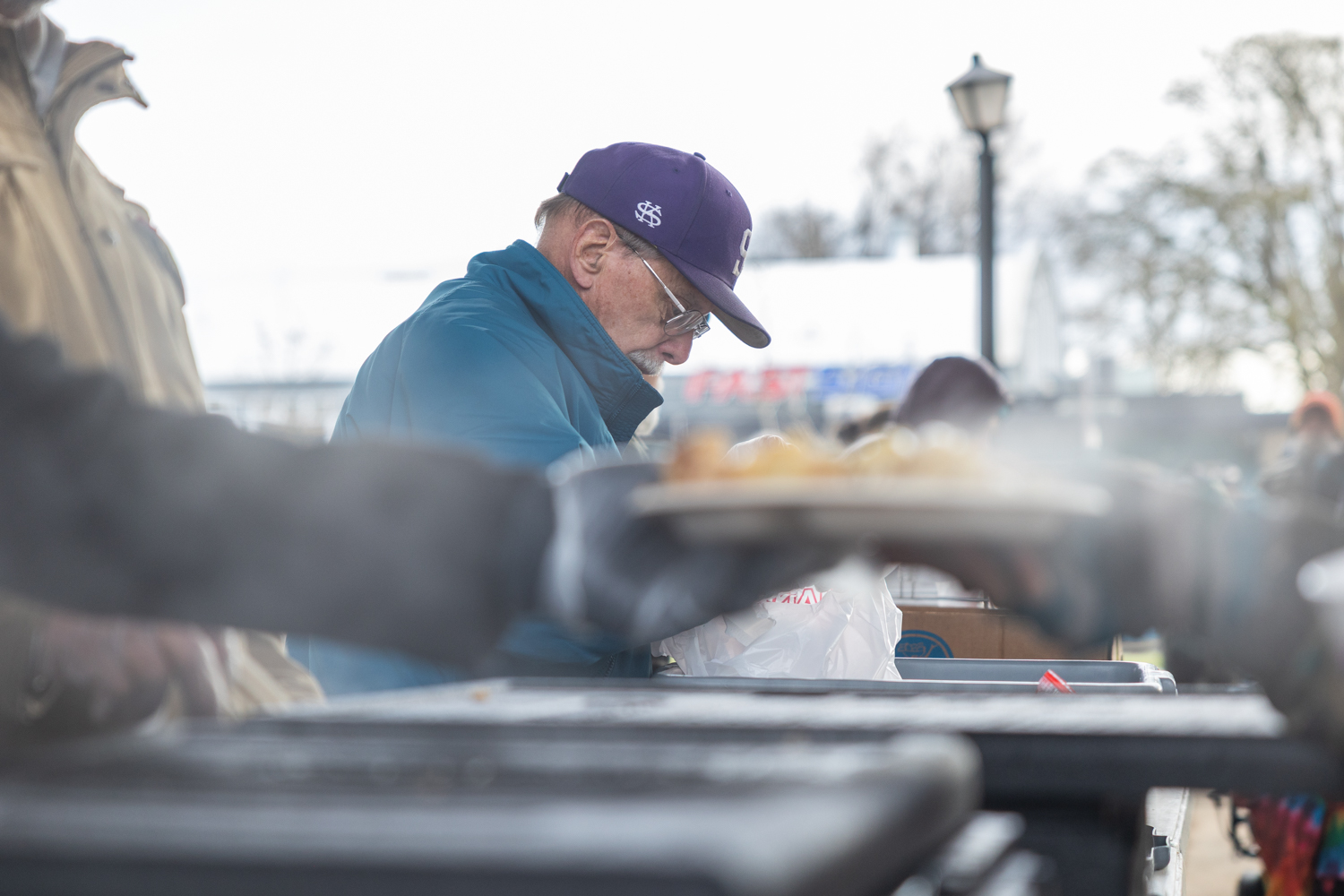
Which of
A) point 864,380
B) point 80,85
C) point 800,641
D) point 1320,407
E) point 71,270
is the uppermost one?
point 80,85

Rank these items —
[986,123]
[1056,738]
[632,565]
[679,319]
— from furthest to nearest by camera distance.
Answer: [986,123]
[679,319]
[1056,738]
[632,565]

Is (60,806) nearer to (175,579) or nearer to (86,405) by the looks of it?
(175,579)

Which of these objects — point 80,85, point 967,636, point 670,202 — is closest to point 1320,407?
point 967,636

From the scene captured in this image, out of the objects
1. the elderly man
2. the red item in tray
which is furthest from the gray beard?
the red item in tray

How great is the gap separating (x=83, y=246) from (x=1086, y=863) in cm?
175

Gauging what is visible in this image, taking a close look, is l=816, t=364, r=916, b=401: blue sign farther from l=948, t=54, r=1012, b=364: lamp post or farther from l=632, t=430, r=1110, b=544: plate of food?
l=632, t=430, r=1110, b=544: plate of food

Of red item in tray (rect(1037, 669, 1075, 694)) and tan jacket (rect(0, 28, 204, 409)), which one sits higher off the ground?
tan jacket (rect(0, 28, 204, 409))

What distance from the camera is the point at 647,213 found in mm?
2689

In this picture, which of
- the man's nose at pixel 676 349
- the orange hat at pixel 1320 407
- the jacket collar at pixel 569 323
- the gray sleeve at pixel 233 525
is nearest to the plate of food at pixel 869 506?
the gray sleeve at pixel 233 525

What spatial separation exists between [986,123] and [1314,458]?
2962 millimetres

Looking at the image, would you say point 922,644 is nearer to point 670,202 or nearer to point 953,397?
point 953,397

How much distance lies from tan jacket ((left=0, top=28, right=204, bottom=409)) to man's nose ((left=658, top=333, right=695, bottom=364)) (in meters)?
1.06

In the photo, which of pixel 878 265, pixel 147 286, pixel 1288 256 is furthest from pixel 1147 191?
pixel 147 286

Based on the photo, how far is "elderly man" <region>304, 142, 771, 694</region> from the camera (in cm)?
203
